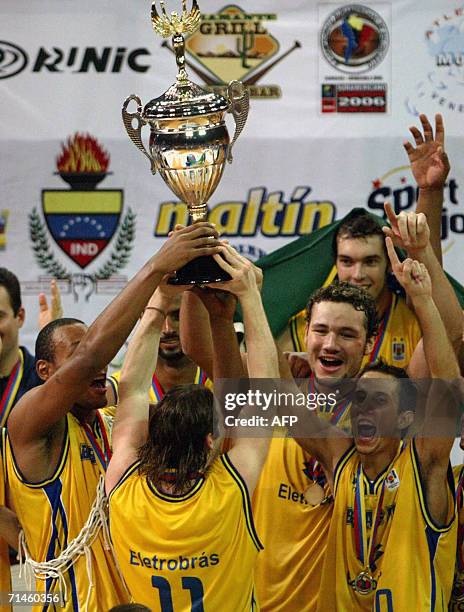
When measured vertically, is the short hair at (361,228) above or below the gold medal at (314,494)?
above

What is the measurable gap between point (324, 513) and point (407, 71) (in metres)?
3.10

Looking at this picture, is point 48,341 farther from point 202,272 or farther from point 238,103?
point 238,103

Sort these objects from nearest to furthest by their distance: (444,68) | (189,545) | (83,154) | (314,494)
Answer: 1. (189,545)
2. (314,494)
3. (444,68)
4. (83,154)

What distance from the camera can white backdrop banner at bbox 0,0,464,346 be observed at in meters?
5.94

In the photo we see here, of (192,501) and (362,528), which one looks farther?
(362,528)

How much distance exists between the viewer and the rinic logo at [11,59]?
6074mm

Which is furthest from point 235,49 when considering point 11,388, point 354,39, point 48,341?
point 48,341

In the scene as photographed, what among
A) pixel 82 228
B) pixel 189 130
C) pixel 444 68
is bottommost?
pixel 189 130

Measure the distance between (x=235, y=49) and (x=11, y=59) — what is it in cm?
131

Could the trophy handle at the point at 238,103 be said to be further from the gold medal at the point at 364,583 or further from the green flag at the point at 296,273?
the green flag at the point at 296,273

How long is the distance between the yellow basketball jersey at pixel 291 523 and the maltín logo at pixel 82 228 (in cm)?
247

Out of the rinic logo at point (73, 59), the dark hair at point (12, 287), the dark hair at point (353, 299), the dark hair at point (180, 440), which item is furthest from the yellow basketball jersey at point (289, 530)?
the rinic logo at point (73, 59)

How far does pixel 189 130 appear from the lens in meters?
3.55

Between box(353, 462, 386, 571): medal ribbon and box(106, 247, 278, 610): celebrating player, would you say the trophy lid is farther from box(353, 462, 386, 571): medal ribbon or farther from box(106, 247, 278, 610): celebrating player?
box(353, 462, 386, 571): medal ribbon
